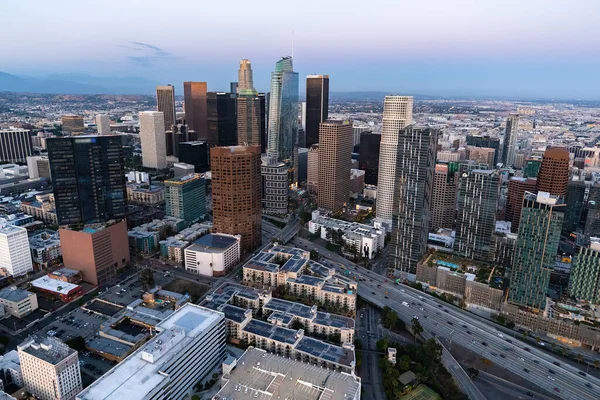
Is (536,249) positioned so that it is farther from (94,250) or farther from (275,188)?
(94,250)

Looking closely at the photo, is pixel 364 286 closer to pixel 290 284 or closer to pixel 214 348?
pixel 290 284

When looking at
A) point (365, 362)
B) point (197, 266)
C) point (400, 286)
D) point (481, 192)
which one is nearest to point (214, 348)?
point (365, 362)

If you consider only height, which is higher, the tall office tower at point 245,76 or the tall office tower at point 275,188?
the tall office tower at point 245,76

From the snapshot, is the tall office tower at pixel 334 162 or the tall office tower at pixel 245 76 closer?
the tall office tower at pixel 334 162

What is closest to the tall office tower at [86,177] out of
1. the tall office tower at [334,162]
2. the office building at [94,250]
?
the office building at [94,250]

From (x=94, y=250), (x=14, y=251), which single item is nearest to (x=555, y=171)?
(x=94, y=250)

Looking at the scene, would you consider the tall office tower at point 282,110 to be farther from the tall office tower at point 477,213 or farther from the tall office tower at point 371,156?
the tall office tower at point 477,213

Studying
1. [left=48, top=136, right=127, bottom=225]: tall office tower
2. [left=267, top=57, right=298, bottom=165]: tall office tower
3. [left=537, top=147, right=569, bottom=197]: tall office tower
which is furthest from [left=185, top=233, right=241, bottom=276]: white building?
[left=537, top=147, right=569, bottom=197]: tall office tower

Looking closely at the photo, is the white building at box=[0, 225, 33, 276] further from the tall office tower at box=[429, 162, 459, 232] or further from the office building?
the tall office tower at box=[429, 162, 459, 232]
